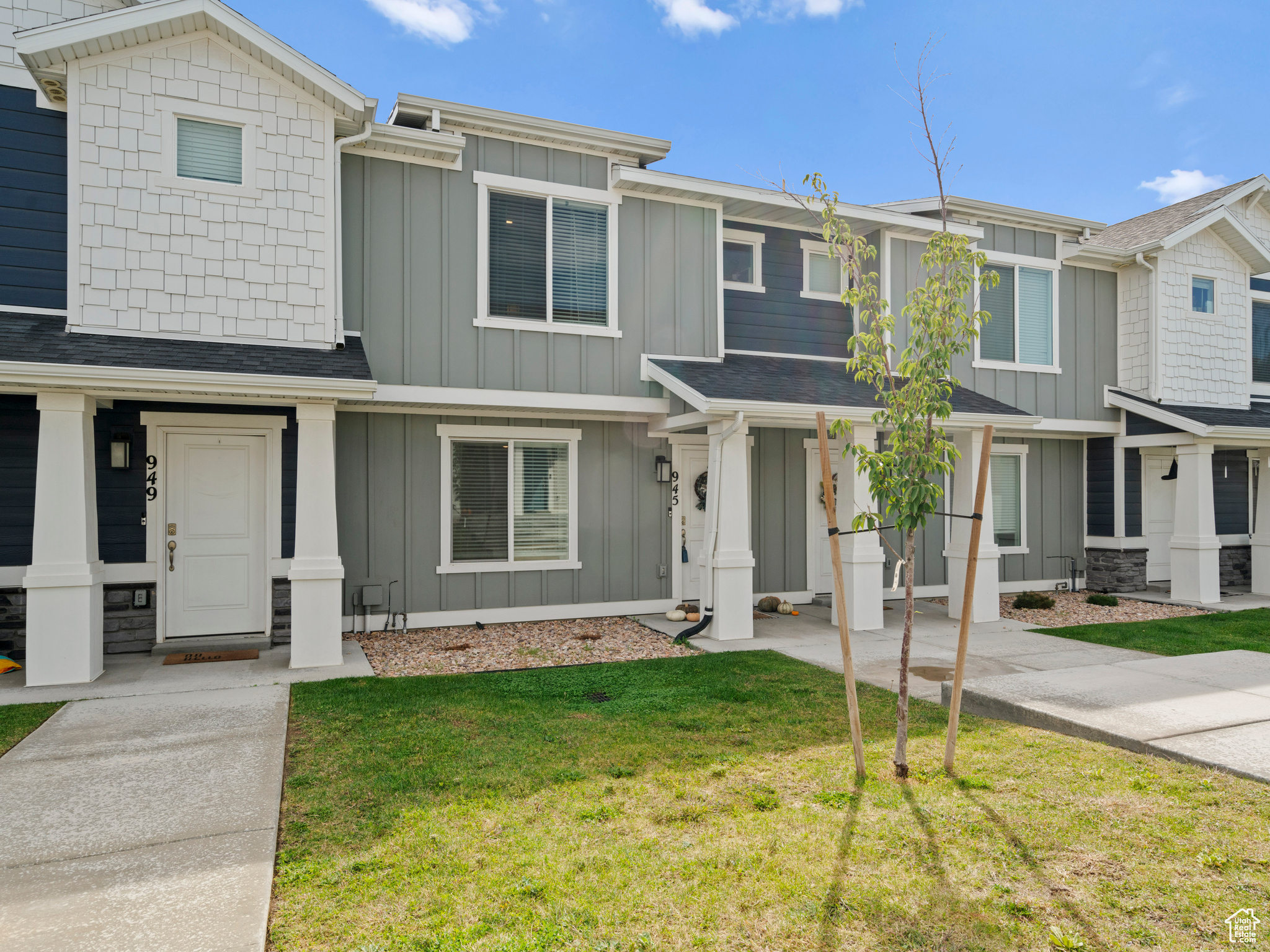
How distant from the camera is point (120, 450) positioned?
7.58 m

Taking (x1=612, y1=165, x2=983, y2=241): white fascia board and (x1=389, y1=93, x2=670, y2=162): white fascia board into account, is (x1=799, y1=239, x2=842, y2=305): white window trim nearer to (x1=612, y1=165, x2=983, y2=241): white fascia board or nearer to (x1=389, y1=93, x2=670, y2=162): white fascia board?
(x1=612, y1=165, x2=983, y2=241): white fascia board

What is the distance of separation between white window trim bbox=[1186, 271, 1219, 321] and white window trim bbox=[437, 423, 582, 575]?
403 inches

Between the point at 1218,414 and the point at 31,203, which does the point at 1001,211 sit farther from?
the point at 31,203

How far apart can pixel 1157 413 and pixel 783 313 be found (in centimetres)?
595

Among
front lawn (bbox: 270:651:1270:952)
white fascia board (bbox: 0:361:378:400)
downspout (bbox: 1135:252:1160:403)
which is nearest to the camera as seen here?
front lawn (bbox: 270:651:1270:952)

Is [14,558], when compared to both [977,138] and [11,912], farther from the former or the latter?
[977,138]

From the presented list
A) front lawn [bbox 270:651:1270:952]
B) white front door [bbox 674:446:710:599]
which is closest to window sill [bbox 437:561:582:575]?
white front door [bbox 674:446:710:599]

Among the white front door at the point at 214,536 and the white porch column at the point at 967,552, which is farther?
the white porch column at the point at 967,552

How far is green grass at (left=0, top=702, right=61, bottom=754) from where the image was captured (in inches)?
196

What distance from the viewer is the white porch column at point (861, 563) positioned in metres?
8.84

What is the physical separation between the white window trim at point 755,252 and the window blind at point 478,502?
397 cm

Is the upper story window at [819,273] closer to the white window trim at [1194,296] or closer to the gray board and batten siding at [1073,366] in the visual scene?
the gray board and batten siding at [1073,366]

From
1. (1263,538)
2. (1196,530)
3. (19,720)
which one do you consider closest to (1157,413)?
(1196,530)

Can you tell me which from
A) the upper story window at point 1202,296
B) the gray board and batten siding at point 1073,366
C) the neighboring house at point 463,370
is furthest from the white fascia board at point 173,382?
the upper story window at point 1202,296
